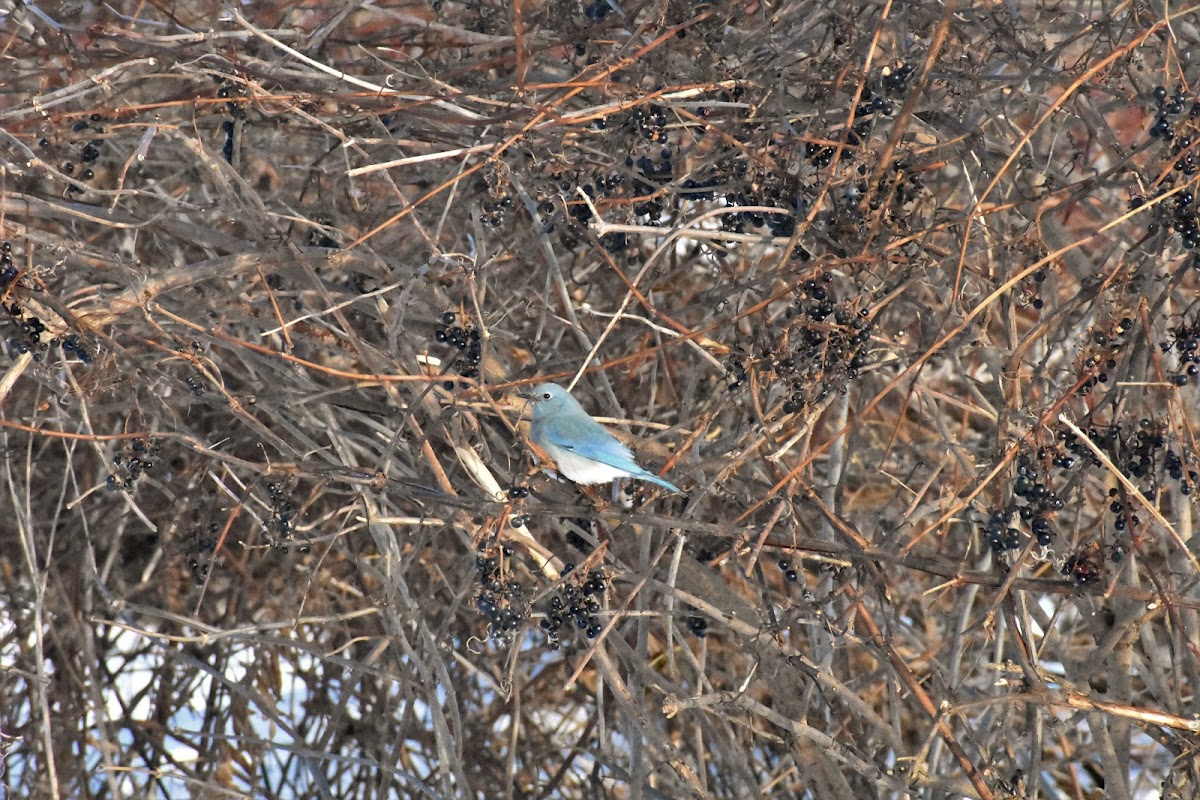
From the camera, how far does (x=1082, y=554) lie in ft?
9.80

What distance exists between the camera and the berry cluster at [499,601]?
303cm

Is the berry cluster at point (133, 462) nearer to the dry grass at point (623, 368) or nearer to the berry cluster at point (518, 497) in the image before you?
the dry grass at point (623, 368)

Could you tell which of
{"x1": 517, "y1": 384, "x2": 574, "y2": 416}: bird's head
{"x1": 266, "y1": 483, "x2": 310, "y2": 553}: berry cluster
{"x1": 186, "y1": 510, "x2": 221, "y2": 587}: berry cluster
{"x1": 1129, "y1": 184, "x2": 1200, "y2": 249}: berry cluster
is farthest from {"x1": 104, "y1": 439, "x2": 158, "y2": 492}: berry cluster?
{"x1": 1129, "y1": 184, "x2": 1200, "y2": 249}: berry cluster

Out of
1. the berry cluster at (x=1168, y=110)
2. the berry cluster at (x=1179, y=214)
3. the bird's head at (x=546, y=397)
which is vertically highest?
the berry cluster at (x=1168, y=110)

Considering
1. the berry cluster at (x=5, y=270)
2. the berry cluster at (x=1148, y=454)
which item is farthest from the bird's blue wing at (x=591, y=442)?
the berry cluster at (x=5, y=270)

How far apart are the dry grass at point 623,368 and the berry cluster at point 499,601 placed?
0.05ft

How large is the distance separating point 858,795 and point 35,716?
3404mm

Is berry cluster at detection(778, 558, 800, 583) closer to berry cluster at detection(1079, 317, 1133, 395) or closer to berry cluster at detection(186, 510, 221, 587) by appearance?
berry cluster at detection(1079, 317, 1133, 395)

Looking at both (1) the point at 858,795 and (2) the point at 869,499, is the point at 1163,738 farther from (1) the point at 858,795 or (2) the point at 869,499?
(2) the point at 869,499

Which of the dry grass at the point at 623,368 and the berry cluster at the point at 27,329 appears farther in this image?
the dry grass at the point at 623,368

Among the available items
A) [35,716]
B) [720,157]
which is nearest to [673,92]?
[720,157]

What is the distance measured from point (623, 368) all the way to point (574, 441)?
808mm

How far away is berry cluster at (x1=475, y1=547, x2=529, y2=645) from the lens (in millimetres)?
3029

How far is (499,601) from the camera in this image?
9.93ft
